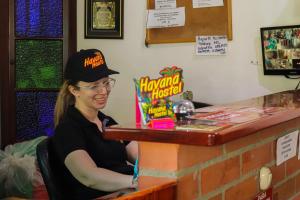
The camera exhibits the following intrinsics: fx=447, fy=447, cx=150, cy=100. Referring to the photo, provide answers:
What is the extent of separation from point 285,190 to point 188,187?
0.75 meters

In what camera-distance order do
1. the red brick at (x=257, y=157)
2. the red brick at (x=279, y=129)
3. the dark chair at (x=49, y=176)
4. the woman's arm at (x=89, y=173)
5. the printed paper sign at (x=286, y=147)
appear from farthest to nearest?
the dark chair at (x=49, y=176)
the woman's arm at (x=89, y=173)
the printed paper sign at (x=286, y=147)
the red brick at (x=279, y=129)
the red brick at (x=257, y=157)

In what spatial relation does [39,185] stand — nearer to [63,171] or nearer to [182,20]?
[63,171]

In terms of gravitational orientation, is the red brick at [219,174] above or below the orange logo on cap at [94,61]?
below

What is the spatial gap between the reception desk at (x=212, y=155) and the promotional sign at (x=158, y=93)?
5 cm

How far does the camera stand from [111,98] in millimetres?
3461

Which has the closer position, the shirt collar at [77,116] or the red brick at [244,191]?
the red brick at [244,191]

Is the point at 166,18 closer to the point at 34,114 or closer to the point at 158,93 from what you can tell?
the point at 34,114

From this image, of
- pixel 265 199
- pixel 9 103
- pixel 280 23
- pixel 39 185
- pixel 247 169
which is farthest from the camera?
pixel 9 103

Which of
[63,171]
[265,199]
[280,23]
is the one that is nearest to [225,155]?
[265,199]

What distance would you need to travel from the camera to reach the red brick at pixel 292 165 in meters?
1.67

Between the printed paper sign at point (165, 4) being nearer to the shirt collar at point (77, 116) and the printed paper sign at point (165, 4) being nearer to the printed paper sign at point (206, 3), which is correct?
the printed paper sign at point (206, 3)

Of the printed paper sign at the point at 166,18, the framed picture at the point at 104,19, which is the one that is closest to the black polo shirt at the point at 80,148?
the printed paper sign at the point at 166,18

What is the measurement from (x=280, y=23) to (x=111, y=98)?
1.40m

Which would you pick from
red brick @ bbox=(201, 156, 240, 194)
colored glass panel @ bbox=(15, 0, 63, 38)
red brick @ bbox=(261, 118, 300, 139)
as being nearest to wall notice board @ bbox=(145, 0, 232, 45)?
colored glass panel @ bbox=(15, 0, 63, 38)
